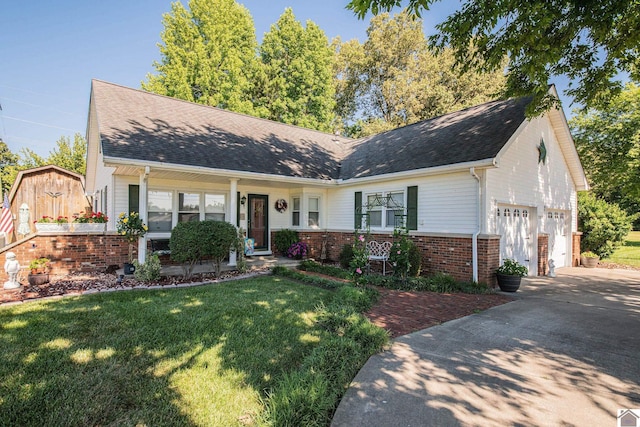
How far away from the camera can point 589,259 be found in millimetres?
12328

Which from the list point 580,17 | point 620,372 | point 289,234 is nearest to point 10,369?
point 620,372

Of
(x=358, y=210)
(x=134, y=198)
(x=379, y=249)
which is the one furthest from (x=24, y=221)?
(x=379, y=249)

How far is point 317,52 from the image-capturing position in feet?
79.0

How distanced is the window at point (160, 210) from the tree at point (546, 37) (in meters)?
8.05

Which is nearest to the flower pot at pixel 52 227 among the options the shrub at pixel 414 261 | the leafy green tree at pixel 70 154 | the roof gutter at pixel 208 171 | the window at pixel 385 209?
the roof gutter at pixel 208 171

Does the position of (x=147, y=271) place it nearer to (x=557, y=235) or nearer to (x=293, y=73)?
(x=557, y=235)

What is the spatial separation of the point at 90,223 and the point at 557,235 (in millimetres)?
15393

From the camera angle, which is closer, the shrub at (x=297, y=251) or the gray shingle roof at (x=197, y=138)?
the gray shingle roof at (x=197, y=138)

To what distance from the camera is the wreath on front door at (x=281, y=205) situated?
12508 mm

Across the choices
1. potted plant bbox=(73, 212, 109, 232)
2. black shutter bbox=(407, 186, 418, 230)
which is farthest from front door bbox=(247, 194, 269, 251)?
black shutter bbox=(407, 186, 418, 230)

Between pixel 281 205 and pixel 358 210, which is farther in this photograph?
pixel 281 205

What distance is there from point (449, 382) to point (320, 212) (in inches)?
382

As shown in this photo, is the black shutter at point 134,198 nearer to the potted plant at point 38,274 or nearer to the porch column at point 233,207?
the potted plant at point 38,274

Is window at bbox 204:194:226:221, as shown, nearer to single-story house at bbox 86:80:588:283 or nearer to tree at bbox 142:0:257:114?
single-story house at bbox 86:80:588:283
